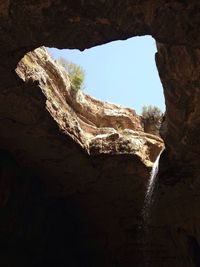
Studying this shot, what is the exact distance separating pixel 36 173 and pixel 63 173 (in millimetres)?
834

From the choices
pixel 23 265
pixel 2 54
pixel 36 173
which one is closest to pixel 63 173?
pixel 36 173

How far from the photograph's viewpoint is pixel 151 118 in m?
14.0

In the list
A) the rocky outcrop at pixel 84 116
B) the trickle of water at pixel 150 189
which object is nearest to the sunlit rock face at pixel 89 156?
the rocky outcrop at pixel 84 116

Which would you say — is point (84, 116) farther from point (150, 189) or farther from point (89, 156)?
point (150, 189)

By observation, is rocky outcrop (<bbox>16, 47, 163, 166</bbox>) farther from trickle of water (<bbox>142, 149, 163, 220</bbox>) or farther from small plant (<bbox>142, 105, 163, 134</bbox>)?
small plant (<bbox>142, 105, 163, 134</bbox>)

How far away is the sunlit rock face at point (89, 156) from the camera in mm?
5410

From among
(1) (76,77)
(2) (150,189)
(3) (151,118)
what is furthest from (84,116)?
(3) (151,118)

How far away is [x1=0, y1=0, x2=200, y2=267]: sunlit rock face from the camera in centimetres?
541

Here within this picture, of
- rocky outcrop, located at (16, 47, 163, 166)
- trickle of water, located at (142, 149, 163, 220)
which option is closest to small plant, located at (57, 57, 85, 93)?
rocky outcrop, located at (16, 47, 163, 166)

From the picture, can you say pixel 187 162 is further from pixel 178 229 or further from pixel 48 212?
pixel 48 212

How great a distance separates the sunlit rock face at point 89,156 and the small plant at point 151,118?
1.14 m

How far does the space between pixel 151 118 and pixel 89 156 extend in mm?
5165

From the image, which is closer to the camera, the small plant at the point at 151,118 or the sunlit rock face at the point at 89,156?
the sunlit rock face at the point at 89,156

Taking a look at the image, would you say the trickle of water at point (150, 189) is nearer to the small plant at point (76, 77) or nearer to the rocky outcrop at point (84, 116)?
the rocky outcrop at point (84, 116)
